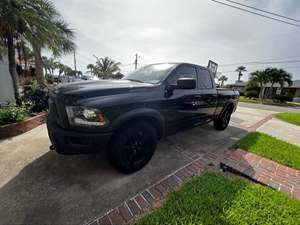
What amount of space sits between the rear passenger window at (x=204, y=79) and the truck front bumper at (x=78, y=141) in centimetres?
256

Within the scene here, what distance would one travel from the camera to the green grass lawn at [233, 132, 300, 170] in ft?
10.8

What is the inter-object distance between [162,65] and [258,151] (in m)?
2.80

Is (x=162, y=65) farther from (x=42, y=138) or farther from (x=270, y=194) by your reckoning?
(x=42, y=138)

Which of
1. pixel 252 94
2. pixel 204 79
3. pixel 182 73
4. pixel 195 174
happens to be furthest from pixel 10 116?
pixel 252 94

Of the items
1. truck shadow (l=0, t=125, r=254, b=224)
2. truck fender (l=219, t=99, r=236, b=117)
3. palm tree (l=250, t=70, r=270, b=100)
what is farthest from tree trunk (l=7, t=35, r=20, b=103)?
palm tree (l=250, t=70, r=270, b=100)

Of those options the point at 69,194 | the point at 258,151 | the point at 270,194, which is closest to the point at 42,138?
the point at 69,194

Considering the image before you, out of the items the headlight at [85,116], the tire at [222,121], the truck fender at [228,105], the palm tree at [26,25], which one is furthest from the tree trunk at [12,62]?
the truck fender at [228,105]

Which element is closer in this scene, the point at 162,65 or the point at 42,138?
the point at 162,65

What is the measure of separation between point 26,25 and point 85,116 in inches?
239

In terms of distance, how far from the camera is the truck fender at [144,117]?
215 cm

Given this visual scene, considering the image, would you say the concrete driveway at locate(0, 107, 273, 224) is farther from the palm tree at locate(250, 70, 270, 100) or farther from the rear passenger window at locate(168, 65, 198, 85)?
the palm tree at locate(250, 70, 270, 100)

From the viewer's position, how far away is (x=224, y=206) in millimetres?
1989

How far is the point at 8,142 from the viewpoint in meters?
3.56

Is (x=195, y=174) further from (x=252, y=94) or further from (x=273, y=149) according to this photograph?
(x=252, y=94)
